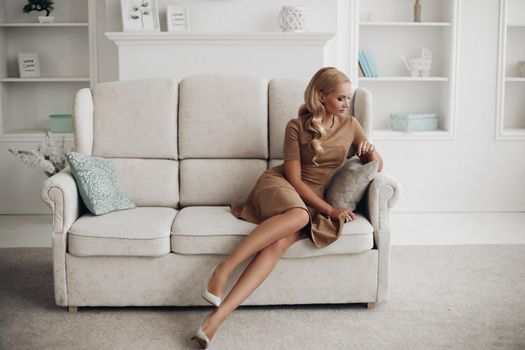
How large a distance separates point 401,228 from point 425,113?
1.16 metres

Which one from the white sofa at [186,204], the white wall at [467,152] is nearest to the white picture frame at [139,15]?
the white wall at [467,152]

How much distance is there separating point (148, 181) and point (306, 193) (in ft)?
2.96

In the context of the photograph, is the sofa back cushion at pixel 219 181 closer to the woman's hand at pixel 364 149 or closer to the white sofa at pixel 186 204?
the white sofa at pixel 186 204

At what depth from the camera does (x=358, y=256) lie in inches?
124

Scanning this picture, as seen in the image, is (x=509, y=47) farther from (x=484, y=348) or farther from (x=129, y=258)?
(x=129, y=258)

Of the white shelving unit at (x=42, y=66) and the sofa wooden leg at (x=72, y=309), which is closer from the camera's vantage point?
the sofa wooden leg at (x=72, y=309)

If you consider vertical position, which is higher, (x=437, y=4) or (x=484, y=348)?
(x=437, y=4)

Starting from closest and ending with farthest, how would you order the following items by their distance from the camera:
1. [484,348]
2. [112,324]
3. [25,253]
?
[484,348] → [112,324] → [25,253]

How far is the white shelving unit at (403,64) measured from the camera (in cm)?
532

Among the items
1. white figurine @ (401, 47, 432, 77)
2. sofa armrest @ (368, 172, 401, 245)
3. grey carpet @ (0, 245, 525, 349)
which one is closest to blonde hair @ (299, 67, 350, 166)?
sofa armrest @ (368, 172, 401, 245)

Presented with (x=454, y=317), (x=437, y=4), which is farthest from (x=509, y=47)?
(x=454, y=317)

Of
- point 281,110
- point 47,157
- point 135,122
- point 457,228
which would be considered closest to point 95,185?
point 135,122

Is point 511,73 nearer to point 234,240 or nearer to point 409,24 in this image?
point 409,24

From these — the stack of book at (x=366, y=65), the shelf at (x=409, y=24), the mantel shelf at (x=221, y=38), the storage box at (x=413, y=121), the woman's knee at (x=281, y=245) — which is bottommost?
the woman's knee at (x=281, y=245)
